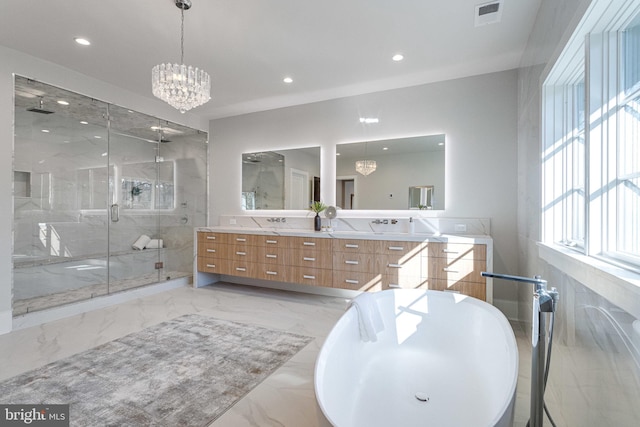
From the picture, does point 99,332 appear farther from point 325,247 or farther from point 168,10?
point 168,10

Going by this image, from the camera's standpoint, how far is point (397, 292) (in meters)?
2.56

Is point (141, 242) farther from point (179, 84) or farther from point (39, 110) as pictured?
point (179, 84)

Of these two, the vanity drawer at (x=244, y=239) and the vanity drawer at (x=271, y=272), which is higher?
the vanity drawer at (x=244, y=239)

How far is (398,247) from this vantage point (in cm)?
331

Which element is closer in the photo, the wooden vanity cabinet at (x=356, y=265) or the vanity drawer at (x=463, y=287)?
the vanity drawer at (x=463, y=287)

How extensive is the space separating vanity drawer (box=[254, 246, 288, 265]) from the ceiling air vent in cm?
304

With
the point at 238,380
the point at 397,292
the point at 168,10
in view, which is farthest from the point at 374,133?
the point at 238,380

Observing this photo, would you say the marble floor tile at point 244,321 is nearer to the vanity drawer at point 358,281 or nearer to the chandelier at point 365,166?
the vanity drawer at point 358,281

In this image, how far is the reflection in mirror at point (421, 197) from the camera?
374 cm

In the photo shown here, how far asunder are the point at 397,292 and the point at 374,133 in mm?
2231

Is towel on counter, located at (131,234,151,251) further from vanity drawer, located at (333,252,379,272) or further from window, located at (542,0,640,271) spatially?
window, located at (542,0,640,271)

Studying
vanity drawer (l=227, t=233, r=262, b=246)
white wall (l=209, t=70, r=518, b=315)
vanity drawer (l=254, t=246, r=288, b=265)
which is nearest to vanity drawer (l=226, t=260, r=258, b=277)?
vanity drawer (l=254, t=246, r=288, b=265)

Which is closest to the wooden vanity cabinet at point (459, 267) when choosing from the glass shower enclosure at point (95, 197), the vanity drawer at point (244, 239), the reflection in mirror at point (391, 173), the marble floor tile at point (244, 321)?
the marble floor tile at point (244, 321)

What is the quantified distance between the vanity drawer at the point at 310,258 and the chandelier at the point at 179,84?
205 cm
